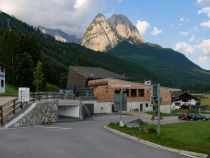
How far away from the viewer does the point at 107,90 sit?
79000 mm

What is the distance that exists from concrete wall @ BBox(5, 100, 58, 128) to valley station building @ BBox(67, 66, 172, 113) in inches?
1141

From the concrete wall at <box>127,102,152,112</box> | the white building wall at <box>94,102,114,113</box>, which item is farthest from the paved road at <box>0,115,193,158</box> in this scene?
the concrete wall at <box>127,102,152,112</box>

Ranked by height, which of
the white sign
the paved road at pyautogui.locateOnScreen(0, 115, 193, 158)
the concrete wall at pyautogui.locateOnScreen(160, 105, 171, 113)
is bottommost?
the paved road at pyautogui.locateOnScreen(0, 115, 193, 158)

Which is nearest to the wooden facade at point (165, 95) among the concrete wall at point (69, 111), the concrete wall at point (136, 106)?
the concrete wall at point (136, 106)

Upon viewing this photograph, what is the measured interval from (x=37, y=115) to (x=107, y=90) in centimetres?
3901

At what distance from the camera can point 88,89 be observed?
80.2 meters

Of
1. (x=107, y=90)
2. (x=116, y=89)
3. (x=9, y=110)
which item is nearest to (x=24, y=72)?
(x=107, y=90)

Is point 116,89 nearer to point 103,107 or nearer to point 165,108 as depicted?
point 103,107

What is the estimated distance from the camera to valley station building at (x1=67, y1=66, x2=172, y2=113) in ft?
257

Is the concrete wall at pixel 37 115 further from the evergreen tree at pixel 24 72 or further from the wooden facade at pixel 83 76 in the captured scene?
the wooden facade at pixel 83 76

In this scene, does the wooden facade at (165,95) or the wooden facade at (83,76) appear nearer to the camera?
the wooden facade at (165,95)

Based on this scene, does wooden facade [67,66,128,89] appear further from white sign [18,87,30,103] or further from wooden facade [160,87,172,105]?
white sign [18,87,30,103]

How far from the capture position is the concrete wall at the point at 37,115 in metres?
35.2

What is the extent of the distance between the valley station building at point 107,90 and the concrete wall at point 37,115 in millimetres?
28982
